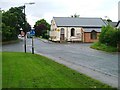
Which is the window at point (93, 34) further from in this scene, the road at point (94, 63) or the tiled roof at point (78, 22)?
the road at point (94, 63)

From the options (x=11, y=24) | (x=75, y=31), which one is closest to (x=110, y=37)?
(x=75, y=31)

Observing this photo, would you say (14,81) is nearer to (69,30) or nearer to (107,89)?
(107,89)

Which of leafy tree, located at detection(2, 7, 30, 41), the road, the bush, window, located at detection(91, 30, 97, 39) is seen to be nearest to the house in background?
window, located at detection(91, 30, 97, 39)

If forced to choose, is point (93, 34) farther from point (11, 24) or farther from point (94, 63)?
point (94, 63)

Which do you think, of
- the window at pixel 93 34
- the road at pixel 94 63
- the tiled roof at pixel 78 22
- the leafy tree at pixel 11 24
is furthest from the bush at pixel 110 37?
the tiled roof at pixel 78 22

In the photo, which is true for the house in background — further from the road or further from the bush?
the road

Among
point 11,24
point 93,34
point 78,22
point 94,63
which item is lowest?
point 94,63

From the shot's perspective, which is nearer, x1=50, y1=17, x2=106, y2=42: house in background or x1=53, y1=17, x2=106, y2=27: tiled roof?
x1=50, y1=17, x2=106, y2=42: house in background

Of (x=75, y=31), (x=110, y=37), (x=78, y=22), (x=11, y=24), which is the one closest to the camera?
(x=110, y=37)

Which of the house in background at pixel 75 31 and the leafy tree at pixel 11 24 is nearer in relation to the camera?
the leafy tree at pixel 11 24

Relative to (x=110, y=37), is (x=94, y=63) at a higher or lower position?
lower

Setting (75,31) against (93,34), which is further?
(75,31)

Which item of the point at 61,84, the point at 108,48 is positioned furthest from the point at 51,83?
the point at 108,48

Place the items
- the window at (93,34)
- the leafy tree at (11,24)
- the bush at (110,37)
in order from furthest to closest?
the window at (93,34) → the leafy tree at (11,24) → the bush at (110,37)
